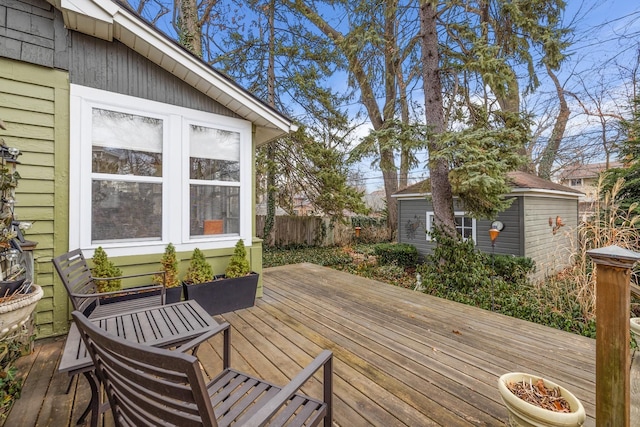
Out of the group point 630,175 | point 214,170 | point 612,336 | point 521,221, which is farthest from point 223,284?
point 630,175

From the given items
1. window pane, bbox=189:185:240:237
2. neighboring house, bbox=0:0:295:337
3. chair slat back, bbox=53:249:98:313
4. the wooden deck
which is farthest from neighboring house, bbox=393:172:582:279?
chair slat back, bbox=53:249:98:313

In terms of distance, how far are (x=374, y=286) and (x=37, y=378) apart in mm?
4190

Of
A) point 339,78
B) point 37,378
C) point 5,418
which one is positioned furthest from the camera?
point 339,78

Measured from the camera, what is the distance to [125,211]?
3.36 m

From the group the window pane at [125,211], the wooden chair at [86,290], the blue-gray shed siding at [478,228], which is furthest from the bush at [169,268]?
the blue-gray shed siding at [478,228]

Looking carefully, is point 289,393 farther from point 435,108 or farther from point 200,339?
point 435,108

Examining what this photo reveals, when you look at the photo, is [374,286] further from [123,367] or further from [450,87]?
[450,87]

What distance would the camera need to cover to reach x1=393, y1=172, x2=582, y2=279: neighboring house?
736cm

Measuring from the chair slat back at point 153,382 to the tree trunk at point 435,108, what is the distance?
5.61m

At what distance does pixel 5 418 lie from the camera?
5.92ft

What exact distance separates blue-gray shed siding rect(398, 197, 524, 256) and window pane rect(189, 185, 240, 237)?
14.9 ft

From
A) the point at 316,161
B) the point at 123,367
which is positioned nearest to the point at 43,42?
the point at 123,367

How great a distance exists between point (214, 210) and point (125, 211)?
103 centimetres

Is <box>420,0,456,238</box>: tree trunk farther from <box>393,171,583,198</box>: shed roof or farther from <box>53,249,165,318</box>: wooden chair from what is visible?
<box>53,249,165,318</box>: wooden chair
